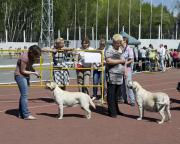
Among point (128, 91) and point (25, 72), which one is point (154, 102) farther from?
point (128, 91)

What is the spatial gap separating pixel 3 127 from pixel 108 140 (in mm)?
2520

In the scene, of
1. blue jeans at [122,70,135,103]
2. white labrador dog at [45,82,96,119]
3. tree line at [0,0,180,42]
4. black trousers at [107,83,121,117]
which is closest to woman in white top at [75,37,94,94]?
blue jeans at [122,70,135,103]

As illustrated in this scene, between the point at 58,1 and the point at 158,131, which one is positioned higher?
the point at 58,1

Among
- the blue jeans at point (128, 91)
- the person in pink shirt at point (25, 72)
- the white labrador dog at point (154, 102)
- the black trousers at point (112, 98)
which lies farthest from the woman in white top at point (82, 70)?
the person in pink shirt at point (25, 72)

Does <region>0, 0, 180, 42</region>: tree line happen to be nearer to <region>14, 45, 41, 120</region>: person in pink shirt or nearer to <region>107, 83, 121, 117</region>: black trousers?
<region>107, 83, 121, 117</region>: black trousers

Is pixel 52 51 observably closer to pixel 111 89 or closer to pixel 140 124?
pixel 111 89

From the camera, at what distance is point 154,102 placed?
36.7 feet

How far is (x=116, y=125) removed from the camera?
10.8m

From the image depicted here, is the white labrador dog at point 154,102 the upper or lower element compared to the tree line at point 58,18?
lower

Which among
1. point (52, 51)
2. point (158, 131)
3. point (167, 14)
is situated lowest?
point (158, 131)

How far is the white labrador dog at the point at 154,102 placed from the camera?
1106 cm

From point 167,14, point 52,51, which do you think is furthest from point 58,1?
point 52,51

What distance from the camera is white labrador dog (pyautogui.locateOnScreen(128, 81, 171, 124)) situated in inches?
436

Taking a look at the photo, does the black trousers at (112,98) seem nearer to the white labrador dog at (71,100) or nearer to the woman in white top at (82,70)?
the white labrador dog at (71,100)
